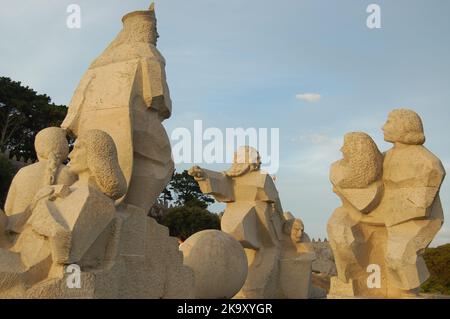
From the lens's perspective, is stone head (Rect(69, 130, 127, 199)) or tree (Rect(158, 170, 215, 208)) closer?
stone head (Rect(69, 130, 127, 199))

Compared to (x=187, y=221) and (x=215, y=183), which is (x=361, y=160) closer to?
(x=215, y=183)

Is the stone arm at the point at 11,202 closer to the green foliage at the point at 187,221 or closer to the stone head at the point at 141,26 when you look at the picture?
the stone head at the point at 141,26

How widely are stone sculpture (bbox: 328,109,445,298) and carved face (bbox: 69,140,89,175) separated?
3.33 m

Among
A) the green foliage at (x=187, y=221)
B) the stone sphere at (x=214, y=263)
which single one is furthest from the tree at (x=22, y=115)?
the stone sphere at (x=214, y=263)

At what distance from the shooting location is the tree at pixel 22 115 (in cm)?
3103

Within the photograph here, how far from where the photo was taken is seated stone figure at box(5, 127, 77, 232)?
4.95m

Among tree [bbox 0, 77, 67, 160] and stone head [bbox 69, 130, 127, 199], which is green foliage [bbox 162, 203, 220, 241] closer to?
tree [bbox 0, 77, 67, 160]

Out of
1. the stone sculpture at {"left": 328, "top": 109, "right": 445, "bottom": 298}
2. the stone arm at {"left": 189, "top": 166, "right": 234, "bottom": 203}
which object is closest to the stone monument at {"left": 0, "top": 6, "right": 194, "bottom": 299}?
the stone sculpture at {"left": 328, "top": 109, "right": 445, "bottom": 298}

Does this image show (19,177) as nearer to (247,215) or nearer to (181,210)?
(247,215)

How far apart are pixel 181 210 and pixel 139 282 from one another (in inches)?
1047

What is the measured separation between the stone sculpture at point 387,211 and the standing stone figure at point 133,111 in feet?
7.53

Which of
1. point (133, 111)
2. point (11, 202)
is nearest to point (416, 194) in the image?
point (133, 111)

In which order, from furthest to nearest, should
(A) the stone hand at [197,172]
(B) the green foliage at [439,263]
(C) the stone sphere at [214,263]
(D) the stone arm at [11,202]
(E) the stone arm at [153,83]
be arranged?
1. (B) the green foliage at [439,263]
2. (A) the stone hand at [197,172]
3. (C) the stone sphere at [214,263]
4. (E) the stone arm at [153,83]
5. (D) the stone arm at [11,202]
